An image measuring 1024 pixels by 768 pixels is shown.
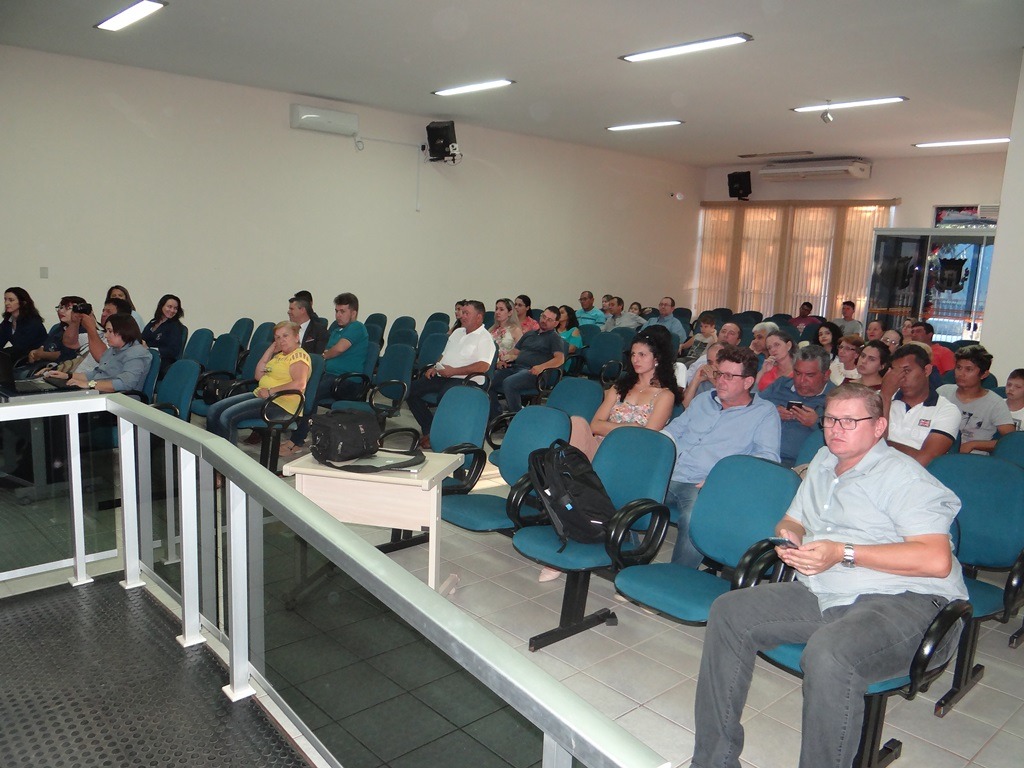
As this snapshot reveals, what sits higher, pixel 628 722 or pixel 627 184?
pixel 627 184

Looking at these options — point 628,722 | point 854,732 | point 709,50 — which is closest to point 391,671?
point 628,722

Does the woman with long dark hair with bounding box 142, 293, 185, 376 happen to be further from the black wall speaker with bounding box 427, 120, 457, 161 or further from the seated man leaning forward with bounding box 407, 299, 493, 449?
the black wall speaker with bounding box 427, 120, 457, 161

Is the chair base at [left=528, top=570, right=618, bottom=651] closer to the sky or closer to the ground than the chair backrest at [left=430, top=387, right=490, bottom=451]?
closer to the ground

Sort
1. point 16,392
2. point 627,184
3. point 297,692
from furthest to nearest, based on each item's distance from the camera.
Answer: point 627,184 → point 16,392 → point 297,692

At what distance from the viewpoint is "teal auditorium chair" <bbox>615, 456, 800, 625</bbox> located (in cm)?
277

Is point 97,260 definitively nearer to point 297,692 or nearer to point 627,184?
point 297,692

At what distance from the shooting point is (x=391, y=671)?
7.98 ft

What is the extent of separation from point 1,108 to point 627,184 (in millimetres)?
9532

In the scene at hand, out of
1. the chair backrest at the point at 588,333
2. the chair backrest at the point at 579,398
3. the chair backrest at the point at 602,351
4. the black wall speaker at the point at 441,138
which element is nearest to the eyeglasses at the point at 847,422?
the chair backrest at the point at 579,398

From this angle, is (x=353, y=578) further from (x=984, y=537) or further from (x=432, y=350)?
(x=432, y=350)

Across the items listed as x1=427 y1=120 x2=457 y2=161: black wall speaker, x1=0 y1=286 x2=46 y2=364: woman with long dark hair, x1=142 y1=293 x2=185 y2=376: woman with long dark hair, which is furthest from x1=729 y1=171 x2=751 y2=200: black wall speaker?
x1=0 y1=286 x2=46 y2=364: woman with long dark hair

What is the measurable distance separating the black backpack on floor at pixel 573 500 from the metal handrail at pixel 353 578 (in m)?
1.39

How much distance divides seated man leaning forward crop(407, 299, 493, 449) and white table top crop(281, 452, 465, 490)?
114 inches

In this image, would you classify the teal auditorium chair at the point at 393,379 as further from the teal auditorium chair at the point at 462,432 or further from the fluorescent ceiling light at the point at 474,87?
the fluorescent ceiling light at the point at 474,87
